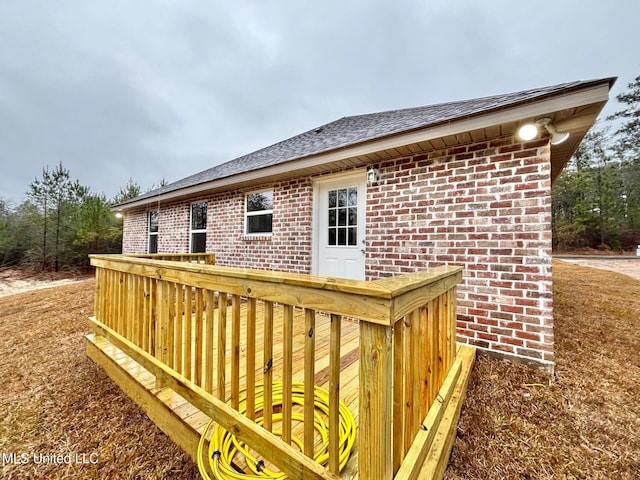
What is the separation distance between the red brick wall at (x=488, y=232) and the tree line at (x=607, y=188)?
21.1 m

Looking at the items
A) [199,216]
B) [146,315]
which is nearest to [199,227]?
[199,216]

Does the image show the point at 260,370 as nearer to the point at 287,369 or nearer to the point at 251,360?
the point at 251,360

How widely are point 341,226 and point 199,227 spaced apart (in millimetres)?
4147

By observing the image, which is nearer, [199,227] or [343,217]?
[343,217]

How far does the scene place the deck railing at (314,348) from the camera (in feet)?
3.08

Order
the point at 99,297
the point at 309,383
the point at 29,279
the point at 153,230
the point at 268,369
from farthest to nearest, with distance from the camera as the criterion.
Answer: the point at 29,279 → the point at 153,230 → the point at 99,297 → the point at 268,369 → the point at 309,383

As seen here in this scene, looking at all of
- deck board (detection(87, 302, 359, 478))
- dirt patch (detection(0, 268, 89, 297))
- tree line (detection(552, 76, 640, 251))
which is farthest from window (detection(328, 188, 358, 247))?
tree line (detection(552, 76, 640, 251))

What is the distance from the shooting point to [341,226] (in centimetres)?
418

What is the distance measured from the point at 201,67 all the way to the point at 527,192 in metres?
17.3

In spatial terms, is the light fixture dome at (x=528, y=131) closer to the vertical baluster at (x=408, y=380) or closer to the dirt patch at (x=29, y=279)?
the vertical baluster at (x=408, y=380)

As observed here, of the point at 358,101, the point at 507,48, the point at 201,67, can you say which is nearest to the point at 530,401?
the point at 201,67

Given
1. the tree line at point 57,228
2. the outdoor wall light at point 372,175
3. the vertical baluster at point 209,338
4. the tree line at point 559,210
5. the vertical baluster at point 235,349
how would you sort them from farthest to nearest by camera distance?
the tree line at point 559,210 → the tree line at point 57,228 → the outdoor wall light at point 372,175 → the vertical baluster at point 209,338 → the vertical baluster at point 235,349

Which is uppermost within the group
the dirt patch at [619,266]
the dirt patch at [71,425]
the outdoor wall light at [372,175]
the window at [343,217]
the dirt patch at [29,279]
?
the outdoor wall light at [372,175]

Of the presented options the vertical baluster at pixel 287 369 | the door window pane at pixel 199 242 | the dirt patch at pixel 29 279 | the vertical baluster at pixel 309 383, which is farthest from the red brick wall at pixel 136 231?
the vertical baluster at pixel 309 383
